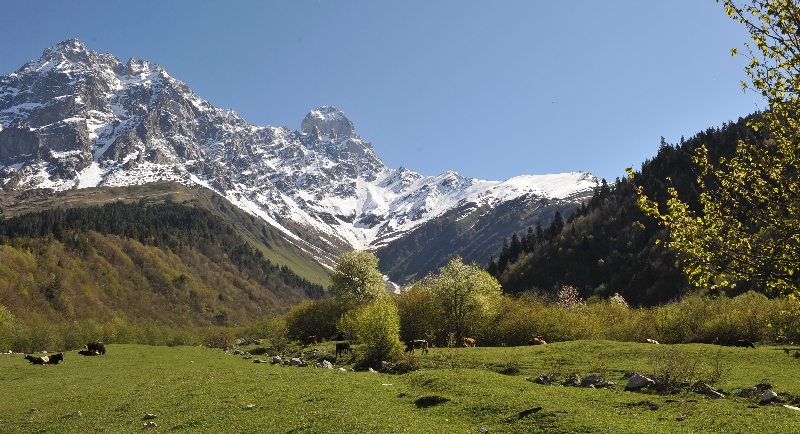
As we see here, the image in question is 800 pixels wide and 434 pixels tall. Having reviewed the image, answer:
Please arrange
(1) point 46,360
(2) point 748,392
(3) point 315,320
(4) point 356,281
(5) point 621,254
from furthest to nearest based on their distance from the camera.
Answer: (5) point 621,254, (3) point 315,320, (4) point 356,281, (1) point 46,360, (2) point 748,392

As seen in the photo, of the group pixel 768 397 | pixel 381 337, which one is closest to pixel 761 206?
pixel 768 397

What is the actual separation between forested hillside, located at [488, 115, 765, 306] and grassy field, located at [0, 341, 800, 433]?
4638 inches

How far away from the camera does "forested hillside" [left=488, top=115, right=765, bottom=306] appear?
151750 millimetres

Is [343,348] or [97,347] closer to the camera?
[343,348]

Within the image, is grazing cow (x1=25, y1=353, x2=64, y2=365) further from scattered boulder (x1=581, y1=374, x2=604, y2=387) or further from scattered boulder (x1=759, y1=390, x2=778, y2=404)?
scattered boulder (x1=759, y1=390, x2=778, y2=404)

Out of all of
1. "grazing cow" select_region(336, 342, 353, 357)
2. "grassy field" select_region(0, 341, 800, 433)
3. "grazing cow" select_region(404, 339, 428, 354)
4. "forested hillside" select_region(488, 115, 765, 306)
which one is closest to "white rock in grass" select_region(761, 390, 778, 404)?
"grassy field" select_region(0, 341, 800, 433)

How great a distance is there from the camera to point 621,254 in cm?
17112

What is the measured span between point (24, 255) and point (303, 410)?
659ft

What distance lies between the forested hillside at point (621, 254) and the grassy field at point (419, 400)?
11781cm

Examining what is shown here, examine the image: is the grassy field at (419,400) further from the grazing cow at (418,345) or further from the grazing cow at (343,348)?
the grazing cow at (343,348)

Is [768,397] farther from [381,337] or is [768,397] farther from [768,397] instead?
[381,337]

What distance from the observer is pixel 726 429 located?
19.4 m

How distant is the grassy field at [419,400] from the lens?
2197cm

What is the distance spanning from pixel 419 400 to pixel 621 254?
16372cm
